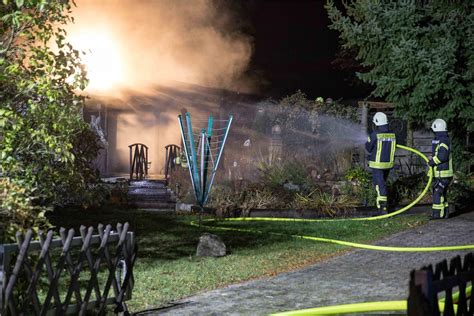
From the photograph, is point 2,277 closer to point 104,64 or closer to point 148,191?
point 148,191

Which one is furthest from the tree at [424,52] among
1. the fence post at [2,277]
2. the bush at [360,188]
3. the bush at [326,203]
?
the fence post at [2,277]

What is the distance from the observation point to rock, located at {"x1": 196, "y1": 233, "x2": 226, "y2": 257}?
951cm

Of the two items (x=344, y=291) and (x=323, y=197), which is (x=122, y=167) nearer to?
(x=323, y=197)

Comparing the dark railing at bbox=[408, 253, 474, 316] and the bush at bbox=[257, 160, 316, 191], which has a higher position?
the bush at bbox=[257, 160, 316, 191]

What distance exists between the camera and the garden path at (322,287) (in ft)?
22.6

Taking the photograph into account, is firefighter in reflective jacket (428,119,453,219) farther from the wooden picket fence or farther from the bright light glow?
the bright light glow

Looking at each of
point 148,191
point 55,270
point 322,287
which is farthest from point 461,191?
point 55,270

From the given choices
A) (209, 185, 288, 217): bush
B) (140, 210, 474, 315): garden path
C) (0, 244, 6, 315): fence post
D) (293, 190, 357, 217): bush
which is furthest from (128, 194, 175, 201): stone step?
(0, 244, 6, 315): fence post

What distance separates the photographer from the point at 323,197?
A: 14234mm

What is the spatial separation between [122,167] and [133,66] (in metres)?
4.56

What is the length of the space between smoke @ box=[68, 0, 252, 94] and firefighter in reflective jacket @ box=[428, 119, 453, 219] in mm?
8148

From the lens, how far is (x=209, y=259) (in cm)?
935

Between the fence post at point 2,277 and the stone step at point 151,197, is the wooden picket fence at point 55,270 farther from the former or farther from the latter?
the stone step at point 151,197

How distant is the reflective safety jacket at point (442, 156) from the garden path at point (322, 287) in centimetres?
335
